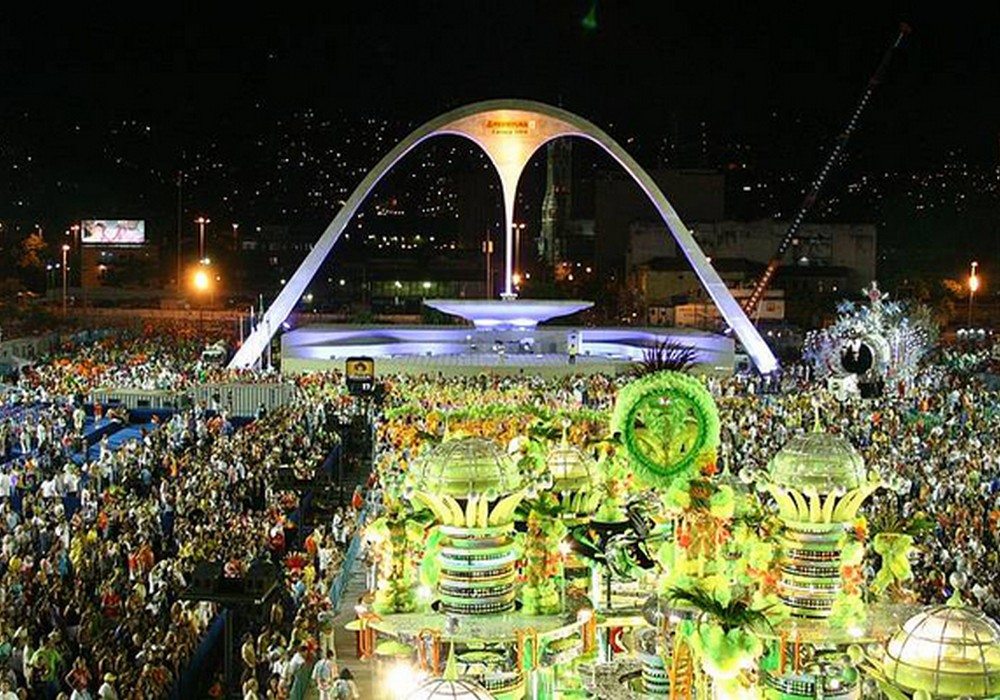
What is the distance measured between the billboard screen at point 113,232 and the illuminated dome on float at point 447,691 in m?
70.0

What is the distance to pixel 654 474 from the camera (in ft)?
31.7

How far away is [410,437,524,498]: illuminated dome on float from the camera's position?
7.61 metres

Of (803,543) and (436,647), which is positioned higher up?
(803,543)

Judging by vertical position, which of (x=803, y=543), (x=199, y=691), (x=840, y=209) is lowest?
(x=199, y=691)

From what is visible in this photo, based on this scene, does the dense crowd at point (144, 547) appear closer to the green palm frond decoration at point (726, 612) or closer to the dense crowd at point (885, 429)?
the dense crowd at point (885, 429)

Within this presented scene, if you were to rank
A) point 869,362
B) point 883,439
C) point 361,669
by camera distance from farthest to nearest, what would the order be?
point 869,362 < point 883,439 < point 361,669

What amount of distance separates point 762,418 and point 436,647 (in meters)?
18.7

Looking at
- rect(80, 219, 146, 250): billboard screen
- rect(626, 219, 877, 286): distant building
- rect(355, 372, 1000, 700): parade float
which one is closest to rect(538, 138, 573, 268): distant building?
rect(626, 219, 877, 286): distant building

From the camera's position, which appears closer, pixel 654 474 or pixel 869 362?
pixel 654 474

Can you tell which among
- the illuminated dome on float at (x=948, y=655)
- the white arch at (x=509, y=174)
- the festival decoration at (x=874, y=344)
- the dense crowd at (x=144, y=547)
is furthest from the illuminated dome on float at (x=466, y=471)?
the white arch at (x=509, y=174)

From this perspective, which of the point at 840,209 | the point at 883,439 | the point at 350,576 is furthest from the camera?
the point at 840,209

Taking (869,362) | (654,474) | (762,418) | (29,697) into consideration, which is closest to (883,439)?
(762,418)

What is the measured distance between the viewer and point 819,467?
25.9 ft

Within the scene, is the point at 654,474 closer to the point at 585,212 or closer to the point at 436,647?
the point at 436,647
